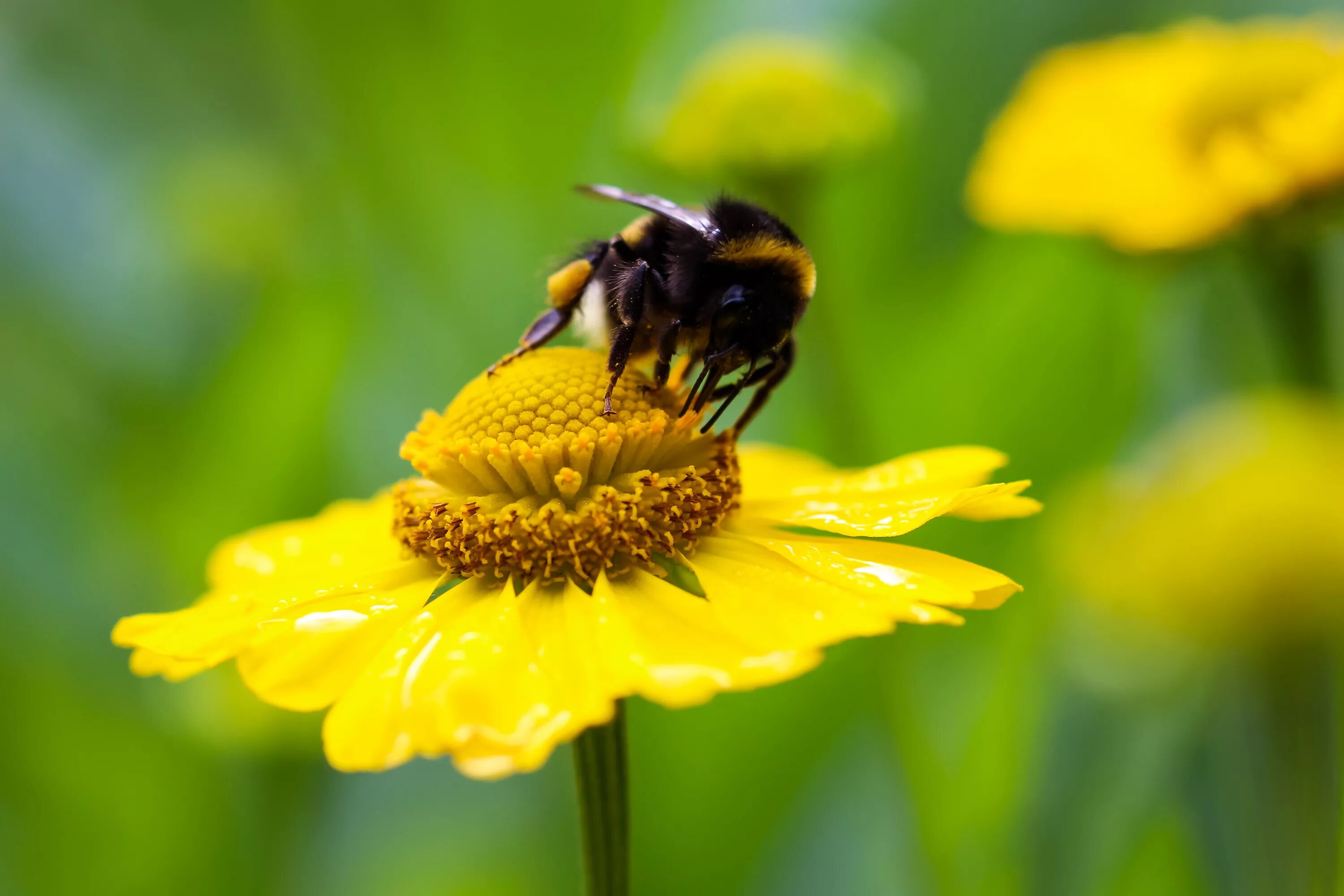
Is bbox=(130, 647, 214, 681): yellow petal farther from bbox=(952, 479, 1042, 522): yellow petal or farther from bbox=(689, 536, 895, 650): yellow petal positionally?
bbox=(952, 479, 1042, 522): yellow petal

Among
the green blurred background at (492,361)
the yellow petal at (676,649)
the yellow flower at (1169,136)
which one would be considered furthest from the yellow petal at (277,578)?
the yellow flower at (1169,136)

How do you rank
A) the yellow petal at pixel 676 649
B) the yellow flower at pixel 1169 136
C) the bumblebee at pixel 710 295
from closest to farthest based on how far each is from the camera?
the yellow petal at pixel 676 649, the bumblebee at pixel 710 295, the yellow flower at pixel 1169 136

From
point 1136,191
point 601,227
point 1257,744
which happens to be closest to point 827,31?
point 601,227

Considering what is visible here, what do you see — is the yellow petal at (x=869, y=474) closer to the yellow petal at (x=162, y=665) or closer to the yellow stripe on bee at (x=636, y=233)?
the yellow stripe on bee at (x=636, y=233)

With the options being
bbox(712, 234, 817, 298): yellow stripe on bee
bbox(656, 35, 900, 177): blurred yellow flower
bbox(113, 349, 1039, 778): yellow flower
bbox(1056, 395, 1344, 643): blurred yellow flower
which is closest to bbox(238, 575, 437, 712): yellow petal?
bbox(113, 349, 1039, 778): yellow flower

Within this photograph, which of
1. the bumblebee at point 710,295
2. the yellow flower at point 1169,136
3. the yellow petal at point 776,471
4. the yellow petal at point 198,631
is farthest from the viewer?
the yellow flower at point 1169,136

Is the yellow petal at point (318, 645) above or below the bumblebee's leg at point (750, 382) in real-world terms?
below

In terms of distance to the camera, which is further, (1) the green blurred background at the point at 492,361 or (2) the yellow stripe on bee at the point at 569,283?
(1) the green blurred background at the point at 492,361

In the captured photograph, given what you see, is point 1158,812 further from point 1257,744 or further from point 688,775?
point 688,775
